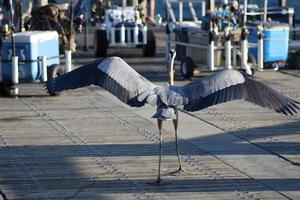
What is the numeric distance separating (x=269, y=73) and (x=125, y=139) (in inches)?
335

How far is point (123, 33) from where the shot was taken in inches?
990

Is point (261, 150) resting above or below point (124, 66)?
below

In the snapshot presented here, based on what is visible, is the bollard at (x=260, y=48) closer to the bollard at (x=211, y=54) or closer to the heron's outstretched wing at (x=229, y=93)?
the bollard at (x=211, y=54)

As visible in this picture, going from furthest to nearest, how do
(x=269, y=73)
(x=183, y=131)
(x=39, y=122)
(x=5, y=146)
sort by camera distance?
(x=269, y=73) < (x=39, y=122) < (x=183, y=131) < (x=5, y=146)

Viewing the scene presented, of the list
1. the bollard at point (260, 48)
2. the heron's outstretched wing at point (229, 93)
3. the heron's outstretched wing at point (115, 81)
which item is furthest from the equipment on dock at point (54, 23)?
the heron's outstretched wing at point (229, 93)

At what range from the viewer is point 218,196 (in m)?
10.1

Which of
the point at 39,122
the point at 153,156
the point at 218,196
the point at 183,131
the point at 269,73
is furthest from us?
the point at 269,73

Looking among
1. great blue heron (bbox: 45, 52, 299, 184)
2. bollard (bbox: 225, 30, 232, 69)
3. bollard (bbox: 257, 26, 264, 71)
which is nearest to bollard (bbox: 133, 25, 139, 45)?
bollard (bbox: 257, 26, 264, 71)

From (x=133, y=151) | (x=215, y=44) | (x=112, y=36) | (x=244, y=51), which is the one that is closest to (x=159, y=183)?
(x=133, y=151)

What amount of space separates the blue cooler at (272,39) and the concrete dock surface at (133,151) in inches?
135

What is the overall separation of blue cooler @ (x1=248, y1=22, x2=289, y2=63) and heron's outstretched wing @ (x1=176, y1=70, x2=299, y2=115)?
36.0ft

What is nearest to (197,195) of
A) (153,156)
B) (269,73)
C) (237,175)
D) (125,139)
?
(237,175)

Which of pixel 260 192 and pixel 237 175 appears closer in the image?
pixel 260 192

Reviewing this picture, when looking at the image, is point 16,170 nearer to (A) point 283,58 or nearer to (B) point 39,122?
(B) point 39,122
